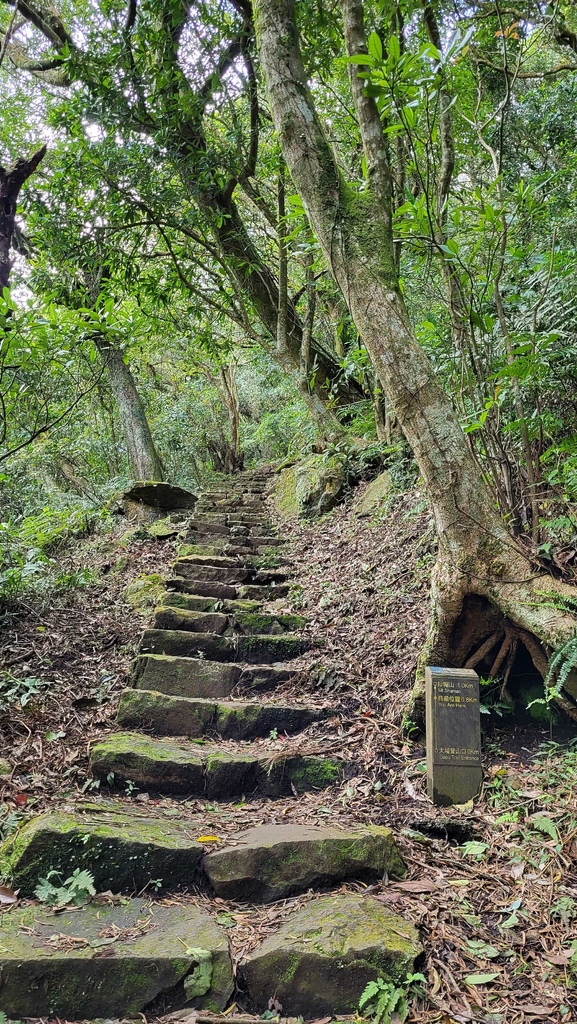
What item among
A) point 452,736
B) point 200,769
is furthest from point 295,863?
point 452,736

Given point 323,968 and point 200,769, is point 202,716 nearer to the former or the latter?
point 200,769

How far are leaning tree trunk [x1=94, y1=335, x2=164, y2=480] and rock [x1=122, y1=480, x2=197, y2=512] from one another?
1.30 m

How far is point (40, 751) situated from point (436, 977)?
2225 millimetres

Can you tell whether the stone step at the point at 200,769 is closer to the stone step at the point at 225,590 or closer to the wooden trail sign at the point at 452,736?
the wooden trail sign at the point at 452,736

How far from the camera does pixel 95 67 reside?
19.5ft

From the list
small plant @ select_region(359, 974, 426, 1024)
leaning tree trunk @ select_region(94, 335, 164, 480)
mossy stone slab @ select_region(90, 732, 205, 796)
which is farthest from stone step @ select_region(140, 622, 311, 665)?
leaning tree trunk @ select_region(94, 335, 164, 480)

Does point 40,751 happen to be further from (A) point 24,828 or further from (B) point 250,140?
(B) point 250,140

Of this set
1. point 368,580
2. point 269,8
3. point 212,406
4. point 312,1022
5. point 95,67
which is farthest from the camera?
point 212,406

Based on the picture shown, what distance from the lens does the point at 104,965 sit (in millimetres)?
1831

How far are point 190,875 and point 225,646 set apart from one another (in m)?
1.95

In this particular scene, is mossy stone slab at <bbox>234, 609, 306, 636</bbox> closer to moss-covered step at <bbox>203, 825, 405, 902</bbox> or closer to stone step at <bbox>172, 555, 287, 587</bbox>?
stone step at <bbox>172, 555, 287, 587</bbox>

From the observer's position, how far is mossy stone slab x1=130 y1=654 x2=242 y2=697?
372cm

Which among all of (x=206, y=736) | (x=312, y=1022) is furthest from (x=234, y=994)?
(x=206, y=736)

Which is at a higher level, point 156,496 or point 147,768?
point 156,496
